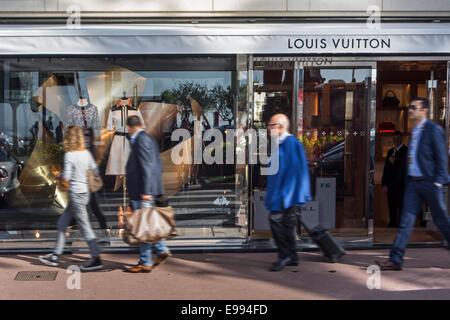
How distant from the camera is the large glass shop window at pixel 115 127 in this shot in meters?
7.69

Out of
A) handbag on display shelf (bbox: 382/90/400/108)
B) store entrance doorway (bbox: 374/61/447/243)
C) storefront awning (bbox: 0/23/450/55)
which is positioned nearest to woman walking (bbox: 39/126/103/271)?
storefront awning (bbox: 0/23/450/55)

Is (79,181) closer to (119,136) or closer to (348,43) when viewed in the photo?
(119,136)

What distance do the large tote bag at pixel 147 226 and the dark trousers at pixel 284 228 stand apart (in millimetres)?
1185

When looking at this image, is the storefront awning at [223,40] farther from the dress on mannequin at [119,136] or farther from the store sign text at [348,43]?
the dress on mannequin at [119,136]

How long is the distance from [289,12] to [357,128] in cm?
201

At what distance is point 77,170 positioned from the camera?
6039mm

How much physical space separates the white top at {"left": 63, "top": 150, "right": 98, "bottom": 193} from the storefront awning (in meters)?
1.51

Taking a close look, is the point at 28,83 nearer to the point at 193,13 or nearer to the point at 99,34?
the point at 99,34

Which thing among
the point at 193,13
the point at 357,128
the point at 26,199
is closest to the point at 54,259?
the point at 26,199

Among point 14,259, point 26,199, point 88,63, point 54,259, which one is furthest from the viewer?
point 26,199

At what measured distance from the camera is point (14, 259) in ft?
21.8

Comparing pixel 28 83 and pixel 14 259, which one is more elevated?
pixel 28 83
